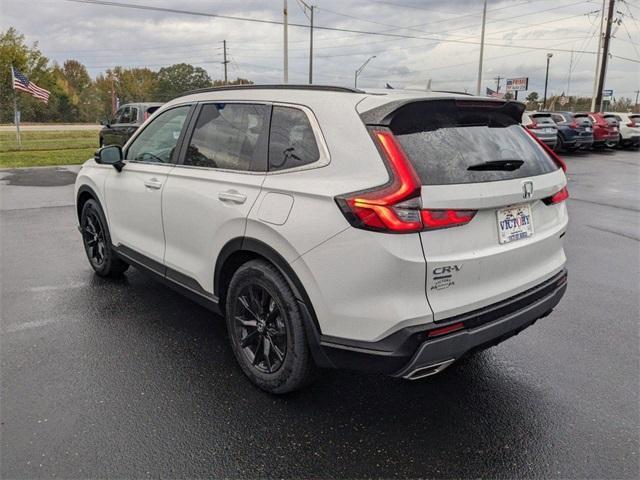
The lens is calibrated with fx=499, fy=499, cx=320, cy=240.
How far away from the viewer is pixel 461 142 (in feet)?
8.58

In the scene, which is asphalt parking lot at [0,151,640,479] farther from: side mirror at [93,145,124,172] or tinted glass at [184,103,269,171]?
tinted glass at [184,103,269,171]

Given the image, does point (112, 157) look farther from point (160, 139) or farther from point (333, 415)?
point (333, 415)

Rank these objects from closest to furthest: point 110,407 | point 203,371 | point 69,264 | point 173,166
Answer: point 110,407, point 203,371, point 173,166, point 69,264

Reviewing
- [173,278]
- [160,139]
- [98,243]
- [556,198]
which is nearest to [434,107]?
[556,198]

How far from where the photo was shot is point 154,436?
2.62m

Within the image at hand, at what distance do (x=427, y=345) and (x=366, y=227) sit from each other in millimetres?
621

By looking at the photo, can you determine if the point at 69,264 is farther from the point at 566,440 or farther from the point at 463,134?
the point at 566,440

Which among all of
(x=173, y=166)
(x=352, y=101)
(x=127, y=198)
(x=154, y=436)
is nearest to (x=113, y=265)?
(x=127, y=198)

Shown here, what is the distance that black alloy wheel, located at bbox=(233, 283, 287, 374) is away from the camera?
9.43 feet


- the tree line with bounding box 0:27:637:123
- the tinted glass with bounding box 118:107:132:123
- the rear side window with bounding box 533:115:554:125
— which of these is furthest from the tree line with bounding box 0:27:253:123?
the rear side window with bounding box 533:115:554:125

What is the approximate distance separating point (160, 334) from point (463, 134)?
2.65 metres

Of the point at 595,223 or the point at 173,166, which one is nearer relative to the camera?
the point at 173,166

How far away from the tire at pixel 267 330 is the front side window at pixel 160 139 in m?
1.31

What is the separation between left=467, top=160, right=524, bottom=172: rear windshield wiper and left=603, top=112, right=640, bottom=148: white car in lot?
24.8 metres
